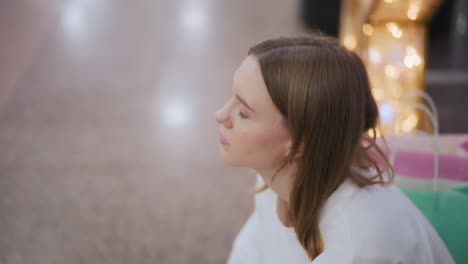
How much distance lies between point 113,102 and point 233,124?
188 cm

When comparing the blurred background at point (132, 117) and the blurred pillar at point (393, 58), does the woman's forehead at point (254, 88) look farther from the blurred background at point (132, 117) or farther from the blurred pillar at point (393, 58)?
the blurred pillar at point (393, 58)

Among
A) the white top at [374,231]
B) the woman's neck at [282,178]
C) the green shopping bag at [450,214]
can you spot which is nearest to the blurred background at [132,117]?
the green shopping bag at [450,214]

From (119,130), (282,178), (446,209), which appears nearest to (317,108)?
(282,178)

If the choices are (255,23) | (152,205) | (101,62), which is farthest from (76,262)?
(255,23)

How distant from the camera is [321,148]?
2.77 ft

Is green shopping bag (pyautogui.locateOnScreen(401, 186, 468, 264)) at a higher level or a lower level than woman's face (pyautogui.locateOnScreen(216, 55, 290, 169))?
lower

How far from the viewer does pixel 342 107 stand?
82cm

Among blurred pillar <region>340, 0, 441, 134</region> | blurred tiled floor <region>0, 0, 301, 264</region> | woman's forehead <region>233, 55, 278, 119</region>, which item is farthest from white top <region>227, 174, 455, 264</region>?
blurred pillar <region>340, 0, 441, 134</region>

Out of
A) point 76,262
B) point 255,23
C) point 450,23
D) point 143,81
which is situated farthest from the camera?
point 255,23

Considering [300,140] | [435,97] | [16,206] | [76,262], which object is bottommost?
[76,262]

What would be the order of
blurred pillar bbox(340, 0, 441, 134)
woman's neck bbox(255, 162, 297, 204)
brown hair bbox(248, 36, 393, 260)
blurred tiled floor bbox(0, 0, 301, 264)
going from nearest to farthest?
1. brown hair bbox(248, 36, 393, 260)
2. woman's neck bbox(255, 162, 297, 204)
3. blurred tiled floor bbox(0, 0, 301, 264)
4. blurred pillar bbox(340, 0, 441, 134)

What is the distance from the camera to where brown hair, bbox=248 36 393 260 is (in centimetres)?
80

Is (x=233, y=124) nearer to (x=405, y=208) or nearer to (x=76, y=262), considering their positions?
(x=405, y=208)

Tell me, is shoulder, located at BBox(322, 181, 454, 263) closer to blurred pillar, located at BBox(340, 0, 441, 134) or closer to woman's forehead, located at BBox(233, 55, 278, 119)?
woman's forehead, located at BBox(233, 55, 278, 119)
